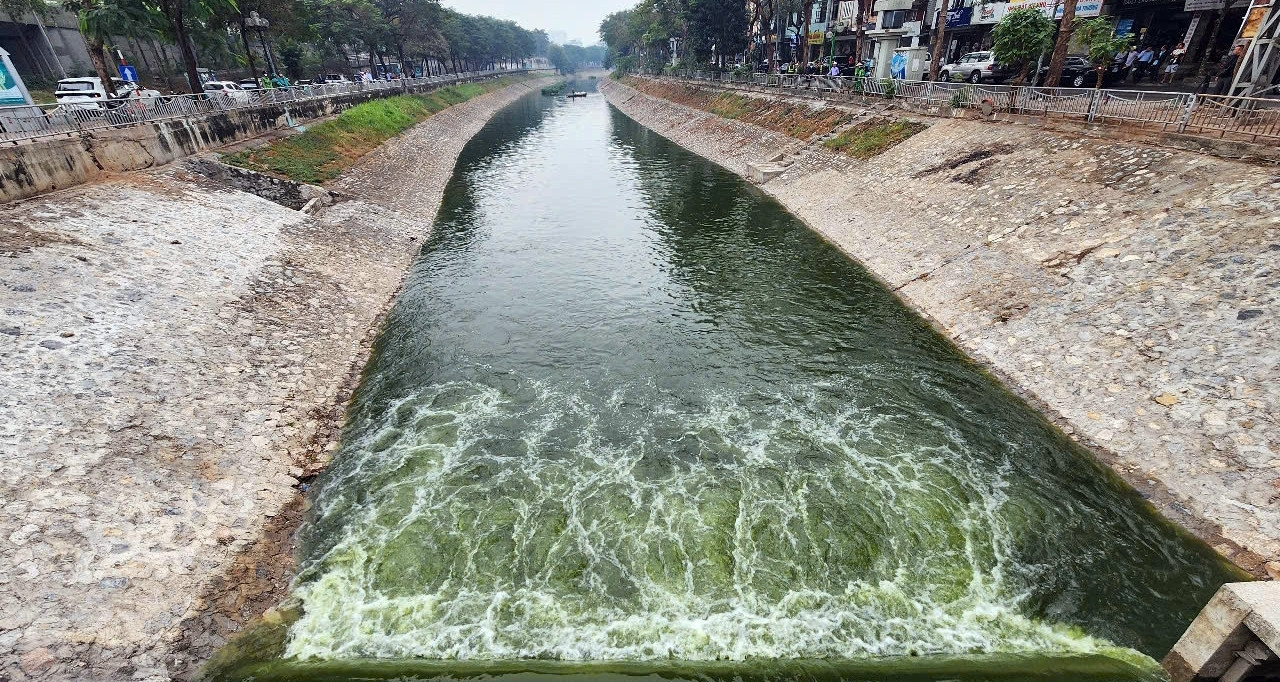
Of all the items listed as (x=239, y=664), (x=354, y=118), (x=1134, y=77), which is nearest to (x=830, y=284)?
(x=239, y=664)

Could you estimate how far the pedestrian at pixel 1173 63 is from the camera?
117 feet

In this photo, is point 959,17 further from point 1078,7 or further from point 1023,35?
point 1023,35

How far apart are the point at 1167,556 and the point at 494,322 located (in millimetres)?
18868

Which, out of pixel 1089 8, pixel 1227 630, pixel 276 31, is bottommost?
pixel 1227 630

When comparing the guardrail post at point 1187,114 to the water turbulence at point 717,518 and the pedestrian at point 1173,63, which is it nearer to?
the water turbulence at point 717,518

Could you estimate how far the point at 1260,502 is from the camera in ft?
33.0

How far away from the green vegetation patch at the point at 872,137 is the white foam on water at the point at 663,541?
25256 millimetres

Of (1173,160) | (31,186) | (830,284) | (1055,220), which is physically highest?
(31,186)

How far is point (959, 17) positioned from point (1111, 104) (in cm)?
4238

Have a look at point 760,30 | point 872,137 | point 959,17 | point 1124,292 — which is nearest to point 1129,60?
point 872,137

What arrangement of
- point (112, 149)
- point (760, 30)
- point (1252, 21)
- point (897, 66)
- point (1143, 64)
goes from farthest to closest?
point (760, 30) < point (897, 66) < point (1143, 64) < point (1252, 21) < point (112, 149)

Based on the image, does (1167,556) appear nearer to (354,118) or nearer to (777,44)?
(354,118)

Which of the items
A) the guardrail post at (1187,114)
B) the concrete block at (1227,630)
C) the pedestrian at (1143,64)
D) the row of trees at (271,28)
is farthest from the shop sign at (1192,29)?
the row of trees at (271,28)

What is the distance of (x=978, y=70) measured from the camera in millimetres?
38438
